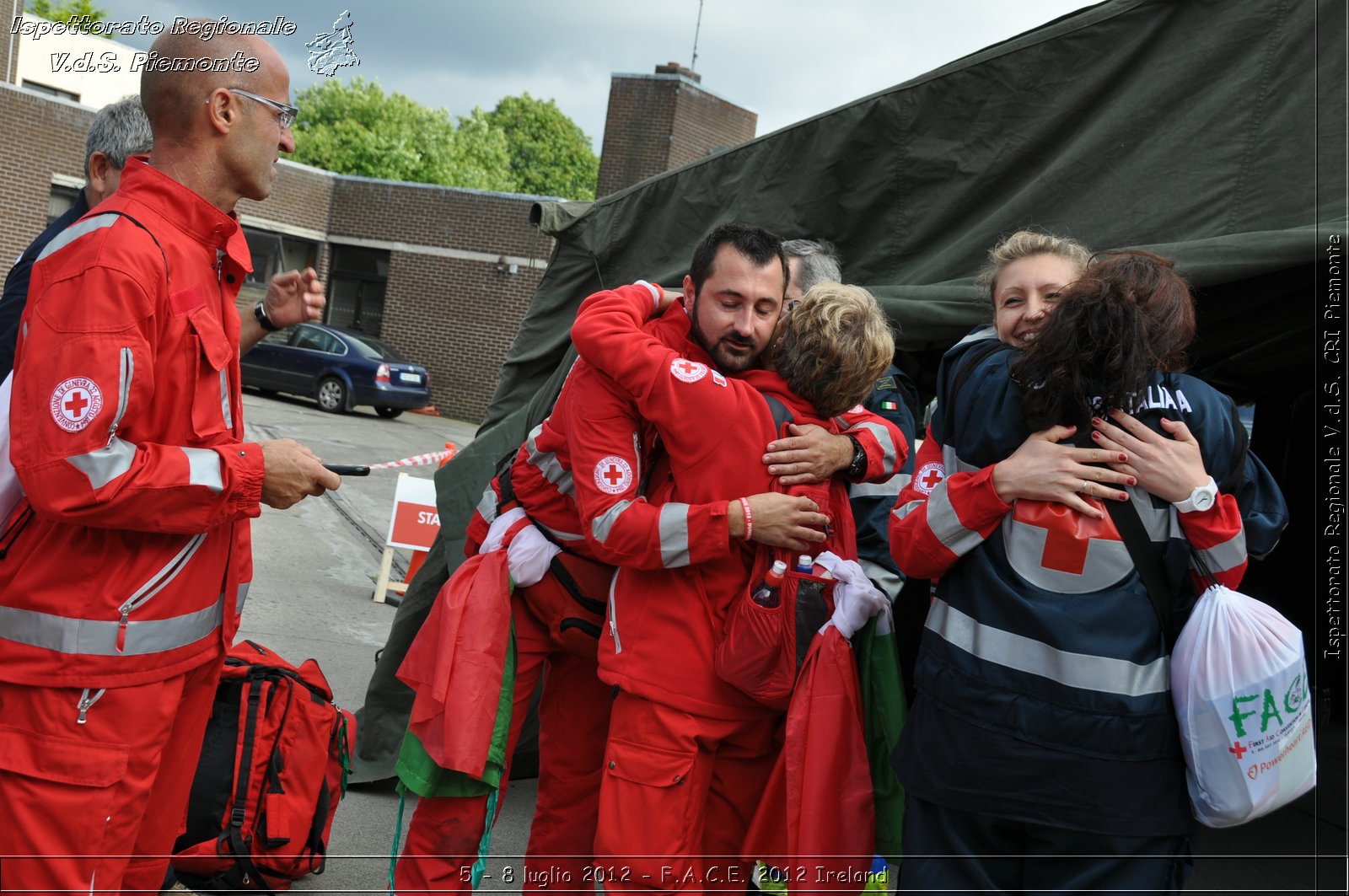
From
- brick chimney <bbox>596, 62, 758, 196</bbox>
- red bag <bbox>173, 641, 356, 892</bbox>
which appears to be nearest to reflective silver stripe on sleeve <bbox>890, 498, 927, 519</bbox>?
red bag <bbox>173, 641, 356, 892</bbox>

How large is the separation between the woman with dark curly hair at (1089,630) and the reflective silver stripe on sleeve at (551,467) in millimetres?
1299

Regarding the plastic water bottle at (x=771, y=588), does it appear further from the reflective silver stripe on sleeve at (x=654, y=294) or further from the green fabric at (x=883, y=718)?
the reflective silver stripe on sleeve at (x=654, y=294)

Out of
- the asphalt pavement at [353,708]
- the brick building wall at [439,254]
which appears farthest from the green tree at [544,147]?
the asphalt pavement at [353,708]

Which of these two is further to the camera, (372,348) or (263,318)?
(372,348)

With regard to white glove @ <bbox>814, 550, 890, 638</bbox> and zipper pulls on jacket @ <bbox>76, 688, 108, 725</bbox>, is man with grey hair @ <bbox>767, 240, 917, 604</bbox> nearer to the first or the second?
white glove @ <bbox>814, 550, 890, 638</bbox>

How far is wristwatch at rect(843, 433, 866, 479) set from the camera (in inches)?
114

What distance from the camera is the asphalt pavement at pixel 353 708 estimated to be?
13.5ft

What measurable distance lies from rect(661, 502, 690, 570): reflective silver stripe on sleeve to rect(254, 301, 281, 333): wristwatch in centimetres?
124

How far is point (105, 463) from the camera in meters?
2.12

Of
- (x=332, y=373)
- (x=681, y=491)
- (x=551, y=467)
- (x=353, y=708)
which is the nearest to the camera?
(x=681, y=491)

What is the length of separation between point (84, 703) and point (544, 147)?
69388mm

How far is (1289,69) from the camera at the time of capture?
3195 millimetres

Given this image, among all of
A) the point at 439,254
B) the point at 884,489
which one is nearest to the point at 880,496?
the point at 884,489

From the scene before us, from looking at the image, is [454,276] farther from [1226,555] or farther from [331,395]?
[1226,555]
